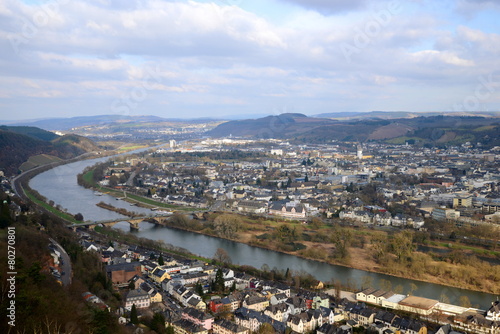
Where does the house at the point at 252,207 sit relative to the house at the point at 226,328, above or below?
below

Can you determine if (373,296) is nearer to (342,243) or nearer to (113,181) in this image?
(342,243)

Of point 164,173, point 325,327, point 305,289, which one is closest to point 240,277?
point 305,289

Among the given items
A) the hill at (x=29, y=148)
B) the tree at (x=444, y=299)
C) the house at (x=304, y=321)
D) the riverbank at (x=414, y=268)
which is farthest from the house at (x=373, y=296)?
the hill at (x=29, y=148)

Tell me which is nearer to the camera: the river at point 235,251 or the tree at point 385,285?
the tree at point 385,285

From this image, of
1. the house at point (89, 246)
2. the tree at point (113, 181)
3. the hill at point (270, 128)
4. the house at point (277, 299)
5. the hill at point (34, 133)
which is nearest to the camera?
the house at point (277, 299)

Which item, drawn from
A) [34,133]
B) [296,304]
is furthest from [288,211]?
[34,133]

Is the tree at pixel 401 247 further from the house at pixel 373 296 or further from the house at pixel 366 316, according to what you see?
the house at pixel 366 316


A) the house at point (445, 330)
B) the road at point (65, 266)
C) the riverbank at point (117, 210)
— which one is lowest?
the riverbank at point (117, 210)
